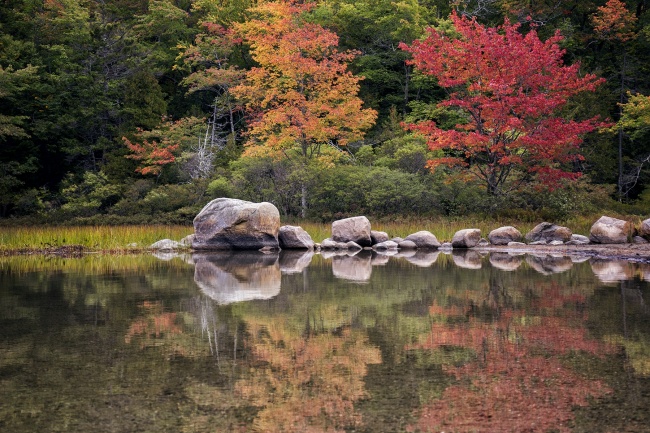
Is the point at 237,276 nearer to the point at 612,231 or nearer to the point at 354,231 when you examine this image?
the point at 354,231

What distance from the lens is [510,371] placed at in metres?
4.76

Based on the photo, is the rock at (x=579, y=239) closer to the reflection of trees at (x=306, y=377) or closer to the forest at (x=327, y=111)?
the forest at (x=327, y=111)

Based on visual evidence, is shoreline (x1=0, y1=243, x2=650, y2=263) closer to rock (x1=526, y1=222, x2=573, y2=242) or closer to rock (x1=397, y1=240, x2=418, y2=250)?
rock (x1=526, y1=222, x2=573, y2=242)

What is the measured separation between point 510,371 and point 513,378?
19 centimetres

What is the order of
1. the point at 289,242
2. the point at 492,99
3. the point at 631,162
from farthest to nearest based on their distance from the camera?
the point at 631,162, the point at 492,99, the point at 289,242

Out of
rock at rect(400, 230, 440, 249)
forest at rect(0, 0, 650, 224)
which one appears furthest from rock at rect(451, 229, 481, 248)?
forest at rect(0, 0, 650, 224)

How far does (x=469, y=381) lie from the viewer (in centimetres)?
452

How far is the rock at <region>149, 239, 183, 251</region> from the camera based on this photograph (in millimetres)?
18297

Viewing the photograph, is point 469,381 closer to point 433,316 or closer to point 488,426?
point 488,426

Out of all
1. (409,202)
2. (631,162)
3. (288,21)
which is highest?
(288,21)

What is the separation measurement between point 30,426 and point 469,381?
103 inches

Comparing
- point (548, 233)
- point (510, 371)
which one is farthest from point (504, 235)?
point (510, 371)

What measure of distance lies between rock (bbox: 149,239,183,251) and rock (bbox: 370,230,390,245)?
5.20m

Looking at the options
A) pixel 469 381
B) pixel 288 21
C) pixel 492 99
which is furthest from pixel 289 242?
pixel 469 381
